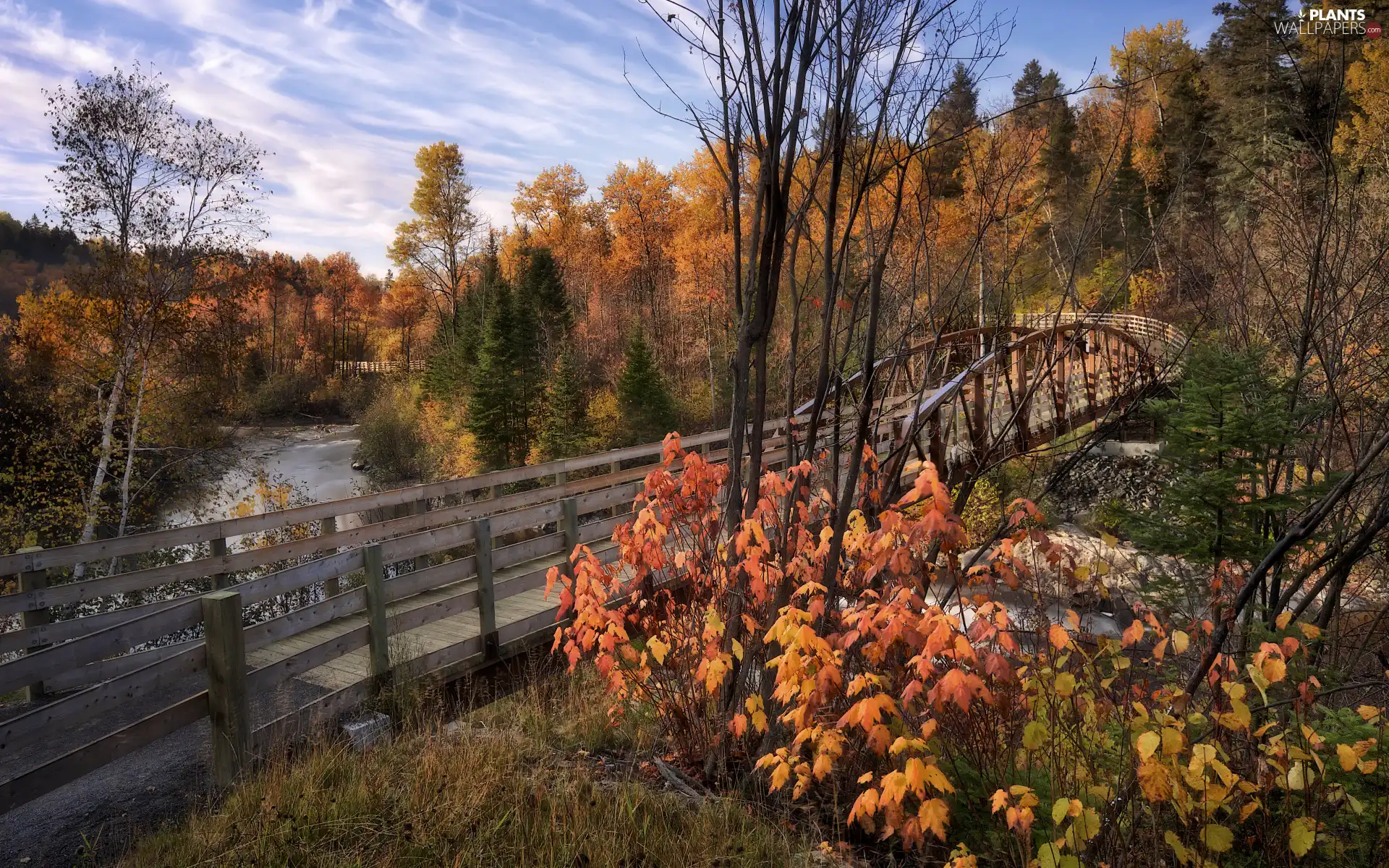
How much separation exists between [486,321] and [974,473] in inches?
910

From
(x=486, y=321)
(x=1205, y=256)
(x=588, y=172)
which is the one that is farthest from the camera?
(x=588, y=172)

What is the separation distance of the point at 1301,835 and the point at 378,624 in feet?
14.6

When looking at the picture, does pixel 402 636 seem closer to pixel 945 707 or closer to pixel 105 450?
pixel 945 707

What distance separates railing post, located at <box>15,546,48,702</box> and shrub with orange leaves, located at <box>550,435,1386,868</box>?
12.2 feet

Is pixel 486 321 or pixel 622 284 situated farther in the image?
pixel 622 284

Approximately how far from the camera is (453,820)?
131 inches

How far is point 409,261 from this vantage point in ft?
123

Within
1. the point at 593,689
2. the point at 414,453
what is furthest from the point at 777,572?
the point at 414,453

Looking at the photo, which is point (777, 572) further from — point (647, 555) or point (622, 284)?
point (622, 284)

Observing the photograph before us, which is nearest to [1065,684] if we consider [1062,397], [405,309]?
[1062,397]


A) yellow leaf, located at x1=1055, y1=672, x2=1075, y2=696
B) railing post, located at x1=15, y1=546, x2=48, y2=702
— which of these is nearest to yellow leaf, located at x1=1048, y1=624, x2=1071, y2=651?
yellow leaf, located at x1=1055, y1=672, x2=1075, y2=696

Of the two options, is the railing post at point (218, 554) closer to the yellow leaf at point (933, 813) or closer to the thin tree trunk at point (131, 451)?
the yellow leaf at point (933, 813)

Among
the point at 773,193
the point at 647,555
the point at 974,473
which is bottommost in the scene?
the point at 647,555

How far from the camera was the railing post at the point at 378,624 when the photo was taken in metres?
4.66
